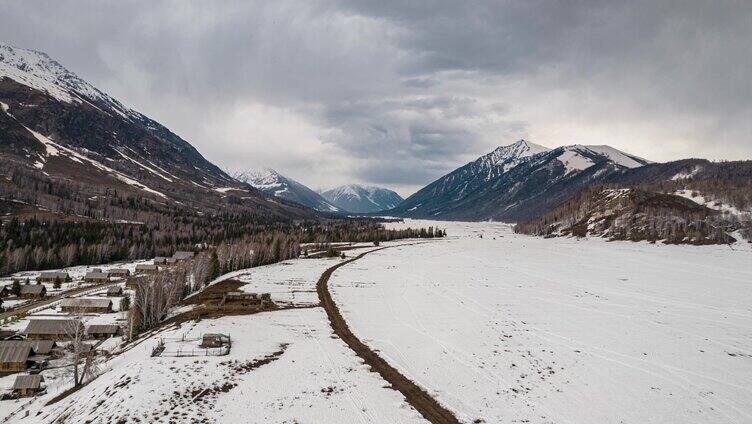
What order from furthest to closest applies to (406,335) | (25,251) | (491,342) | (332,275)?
1. (25,251)
2. (332,275)
3. (406,335)
4. (491,342)

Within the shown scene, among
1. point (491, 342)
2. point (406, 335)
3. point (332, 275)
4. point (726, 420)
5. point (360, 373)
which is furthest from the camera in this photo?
point (332, 275)

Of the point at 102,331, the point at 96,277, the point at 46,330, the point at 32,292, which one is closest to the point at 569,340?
the point at 102,331

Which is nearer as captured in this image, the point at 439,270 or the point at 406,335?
the point at 406,335

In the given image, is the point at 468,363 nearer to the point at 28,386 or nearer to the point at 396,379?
the point at 396,379

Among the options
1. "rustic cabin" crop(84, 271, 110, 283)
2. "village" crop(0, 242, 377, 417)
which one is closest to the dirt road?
"village" crop(0, 242, 377, 417)

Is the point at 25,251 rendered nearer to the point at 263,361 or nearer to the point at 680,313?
the point at 263,361

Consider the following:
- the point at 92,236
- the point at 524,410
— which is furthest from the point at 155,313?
the point at 92,236
